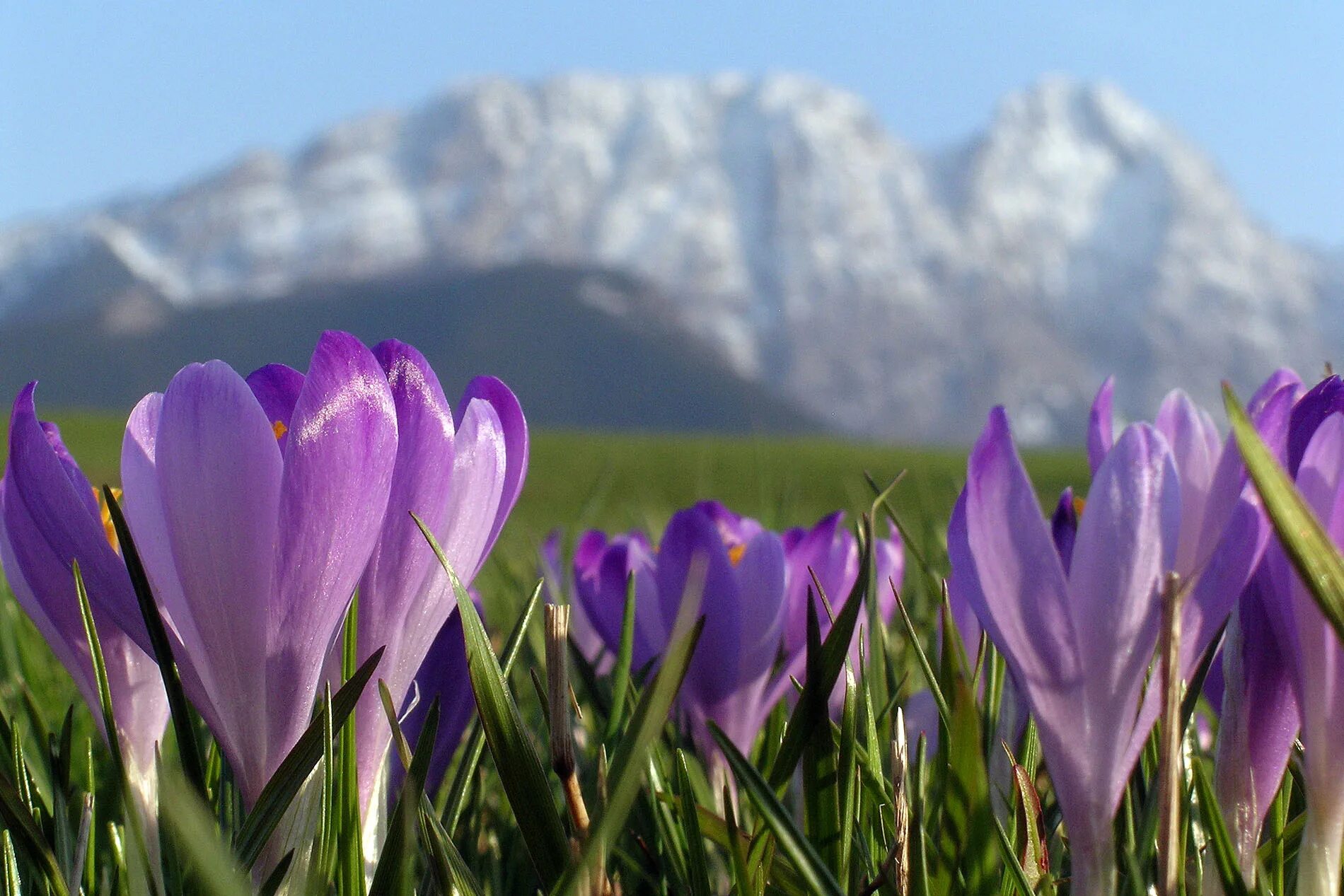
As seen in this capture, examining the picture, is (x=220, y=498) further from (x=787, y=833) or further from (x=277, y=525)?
(x=787, y=833)

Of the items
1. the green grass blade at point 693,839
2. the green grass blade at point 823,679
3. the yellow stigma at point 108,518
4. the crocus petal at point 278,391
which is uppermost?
the crocus petal at point 278,391

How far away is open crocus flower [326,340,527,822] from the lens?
292 millimetres

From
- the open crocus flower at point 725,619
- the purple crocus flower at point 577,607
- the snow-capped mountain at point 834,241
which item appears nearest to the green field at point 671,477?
the purple crocus flower at point 577,607

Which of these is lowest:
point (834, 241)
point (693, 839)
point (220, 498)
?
point (693, 839)

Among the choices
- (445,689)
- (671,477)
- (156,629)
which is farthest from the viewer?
(671,477)

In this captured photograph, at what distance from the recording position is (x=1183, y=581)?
27 cm

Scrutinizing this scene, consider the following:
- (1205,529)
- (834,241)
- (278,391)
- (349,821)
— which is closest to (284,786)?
(349,821)

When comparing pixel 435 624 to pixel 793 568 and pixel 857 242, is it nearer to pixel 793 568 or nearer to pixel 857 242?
pixel 793 568

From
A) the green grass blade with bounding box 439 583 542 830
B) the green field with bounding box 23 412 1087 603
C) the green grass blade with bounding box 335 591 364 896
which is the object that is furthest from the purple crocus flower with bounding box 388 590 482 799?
the green field with bounding box 23 412 1087 603

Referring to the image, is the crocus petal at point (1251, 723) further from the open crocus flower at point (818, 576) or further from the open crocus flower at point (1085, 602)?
the open crocus flower at point (818, 576)

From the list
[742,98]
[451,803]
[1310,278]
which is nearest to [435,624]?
[451,803]

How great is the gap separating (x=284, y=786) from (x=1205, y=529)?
0.22 metres

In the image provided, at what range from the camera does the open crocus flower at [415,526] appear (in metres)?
0.29

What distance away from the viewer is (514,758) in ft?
0.84
